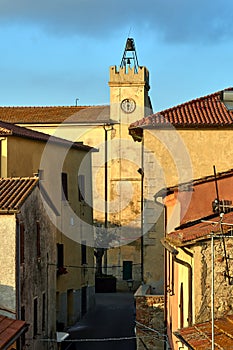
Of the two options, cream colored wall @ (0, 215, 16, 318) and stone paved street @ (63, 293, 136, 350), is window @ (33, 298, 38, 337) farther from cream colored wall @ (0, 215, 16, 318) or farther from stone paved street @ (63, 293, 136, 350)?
stone paved street @ (63, 293, 136, 350)

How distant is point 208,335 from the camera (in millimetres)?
12227

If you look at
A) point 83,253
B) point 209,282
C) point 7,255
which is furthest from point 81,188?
point 209,282

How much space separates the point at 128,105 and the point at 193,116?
23.3 metres

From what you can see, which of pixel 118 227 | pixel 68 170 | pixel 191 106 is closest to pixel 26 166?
pixel 68 170

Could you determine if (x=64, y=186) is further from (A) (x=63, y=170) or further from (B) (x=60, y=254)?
(B) (x=60, y=254)

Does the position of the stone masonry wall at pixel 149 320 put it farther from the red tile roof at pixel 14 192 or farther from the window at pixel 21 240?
the red tile roof at pixel 14 192

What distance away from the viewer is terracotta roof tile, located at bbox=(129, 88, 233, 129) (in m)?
23.7

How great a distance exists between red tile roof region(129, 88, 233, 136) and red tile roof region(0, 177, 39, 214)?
4.54 metres

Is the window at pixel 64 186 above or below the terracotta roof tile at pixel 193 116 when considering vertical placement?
below

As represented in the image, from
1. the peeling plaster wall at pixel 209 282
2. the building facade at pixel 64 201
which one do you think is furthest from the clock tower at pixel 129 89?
the peeling plaster wall at pixel 209 282

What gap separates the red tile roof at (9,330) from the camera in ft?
51.5

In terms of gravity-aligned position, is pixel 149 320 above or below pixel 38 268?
below

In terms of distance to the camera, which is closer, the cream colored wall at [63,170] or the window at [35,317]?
the window at [35,317]

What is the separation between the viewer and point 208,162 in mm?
23891
